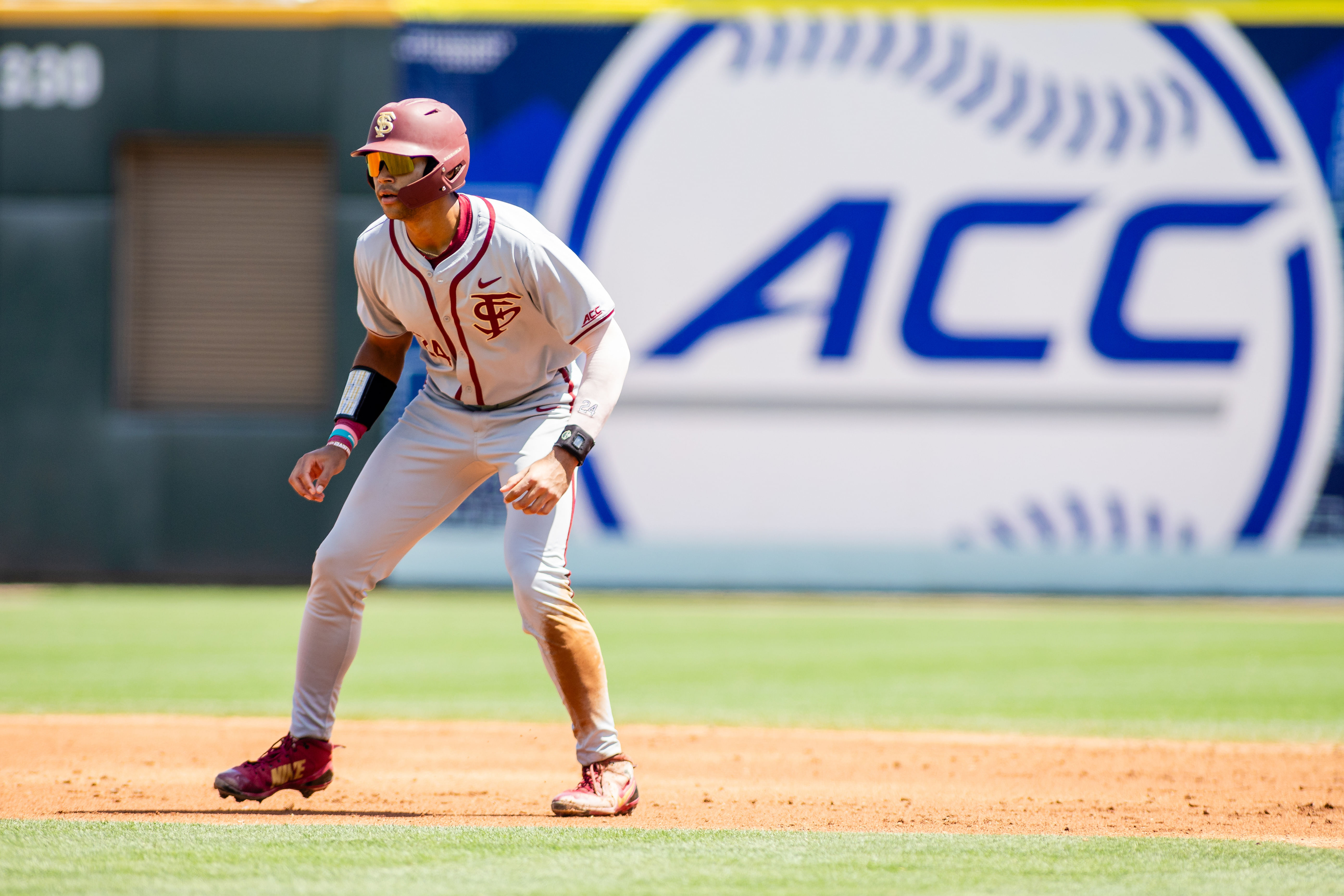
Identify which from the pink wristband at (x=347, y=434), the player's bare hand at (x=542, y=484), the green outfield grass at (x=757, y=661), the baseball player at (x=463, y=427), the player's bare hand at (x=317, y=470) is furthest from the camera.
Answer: the green outfield grass at (x=757, y=661)

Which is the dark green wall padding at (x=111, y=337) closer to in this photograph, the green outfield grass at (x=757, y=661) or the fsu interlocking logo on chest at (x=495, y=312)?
the green outfield grass at (x=757, y=661)

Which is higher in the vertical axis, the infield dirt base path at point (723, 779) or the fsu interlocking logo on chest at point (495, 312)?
the fsu interlocking logo on chest at point (495, 312)

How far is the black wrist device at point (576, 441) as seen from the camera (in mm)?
3982

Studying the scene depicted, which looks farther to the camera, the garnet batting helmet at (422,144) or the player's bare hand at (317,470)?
the player's bare hand at (317,470)

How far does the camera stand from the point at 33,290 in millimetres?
13711

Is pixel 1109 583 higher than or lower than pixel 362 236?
lower

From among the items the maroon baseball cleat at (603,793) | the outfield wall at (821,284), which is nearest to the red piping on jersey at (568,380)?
the maroon baseball cleat at (603,793)

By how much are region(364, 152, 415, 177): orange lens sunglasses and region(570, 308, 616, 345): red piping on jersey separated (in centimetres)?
63

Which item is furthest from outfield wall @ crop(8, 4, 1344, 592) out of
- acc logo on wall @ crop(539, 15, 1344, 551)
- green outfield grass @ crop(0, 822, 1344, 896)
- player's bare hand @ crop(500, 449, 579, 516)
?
green outfield grass @ crop(0, 822, 1344, 896)

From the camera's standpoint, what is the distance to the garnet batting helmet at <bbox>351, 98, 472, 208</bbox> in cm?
397

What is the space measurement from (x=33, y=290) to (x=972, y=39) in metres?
9.00

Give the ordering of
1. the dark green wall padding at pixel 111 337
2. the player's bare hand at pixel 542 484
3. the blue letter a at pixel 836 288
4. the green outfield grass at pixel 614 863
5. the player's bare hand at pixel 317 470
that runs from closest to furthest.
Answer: the green outfield grass at pixel 614 863
the player's bare hand at pixel 542 484
the player's bare hand at pixel 317 470
the blue letter a at pixel 836 288
the dark green wall padding at pixel 111 337

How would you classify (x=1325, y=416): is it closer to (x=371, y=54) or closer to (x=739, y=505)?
(x=739, y=505)

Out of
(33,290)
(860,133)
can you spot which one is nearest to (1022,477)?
(860,133)
